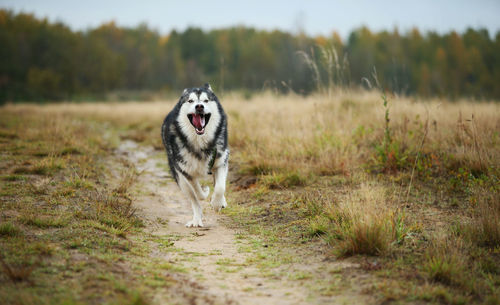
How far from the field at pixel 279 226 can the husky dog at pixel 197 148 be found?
51 centimetres

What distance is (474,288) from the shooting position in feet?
9.35

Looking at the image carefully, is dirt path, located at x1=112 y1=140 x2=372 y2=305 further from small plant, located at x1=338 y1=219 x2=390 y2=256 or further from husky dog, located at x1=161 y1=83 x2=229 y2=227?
husky dog, located at x1=161 y1=83 x2=229 y2=227

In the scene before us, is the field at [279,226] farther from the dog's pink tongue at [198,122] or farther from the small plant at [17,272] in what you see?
the dog's pink tongue at [198,122]

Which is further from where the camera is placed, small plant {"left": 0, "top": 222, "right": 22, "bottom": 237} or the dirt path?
small plant {"left": 0, "top": 222, "right": 22, "bottom": 237}

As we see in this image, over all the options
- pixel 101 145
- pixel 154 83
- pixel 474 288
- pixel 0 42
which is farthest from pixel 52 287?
pixel 154 83

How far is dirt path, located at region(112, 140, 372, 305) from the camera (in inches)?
116

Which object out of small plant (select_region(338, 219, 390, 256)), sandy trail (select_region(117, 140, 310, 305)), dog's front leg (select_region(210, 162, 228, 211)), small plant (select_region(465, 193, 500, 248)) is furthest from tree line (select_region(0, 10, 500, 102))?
small plant (select_region(338, 219, 390, 256))

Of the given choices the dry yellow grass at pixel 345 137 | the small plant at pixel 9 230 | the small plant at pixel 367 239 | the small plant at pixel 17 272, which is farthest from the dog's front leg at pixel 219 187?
the small plant at pixel 17 272

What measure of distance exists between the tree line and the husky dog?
29.6 meters

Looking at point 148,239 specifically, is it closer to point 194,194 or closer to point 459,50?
point 194,194

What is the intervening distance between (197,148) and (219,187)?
669 mm

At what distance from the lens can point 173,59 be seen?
189 feet

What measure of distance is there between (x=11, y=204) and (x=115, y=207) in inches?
50.2

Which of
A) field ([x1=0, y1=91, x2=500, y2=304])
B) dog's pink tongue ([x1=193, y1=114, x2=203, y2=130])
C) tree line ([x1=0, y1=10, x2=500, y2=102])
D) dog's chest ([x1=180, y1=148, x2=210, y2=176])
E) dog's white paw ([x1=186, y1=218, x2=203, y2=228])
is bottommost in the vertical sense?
dog's white paw ([x1=186, y1=218, x2=203, y2=228])
